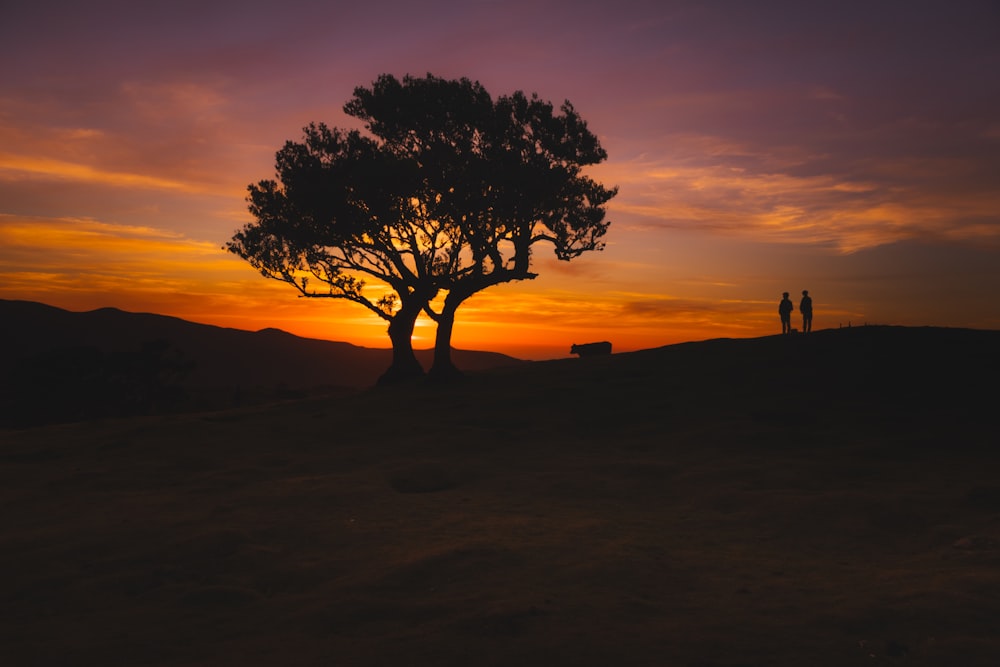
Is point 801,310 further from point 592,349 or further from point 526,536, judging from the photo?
point 526,536

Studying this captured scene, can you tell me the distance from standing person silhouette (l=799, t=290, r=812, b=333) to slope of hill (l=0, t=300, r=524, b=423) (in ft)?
87.4

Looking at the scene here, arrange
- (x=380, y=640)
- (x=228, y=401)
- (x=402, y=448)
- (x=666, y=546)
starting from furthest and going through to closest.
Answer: (x=228, y=401) → (x=402, y=448) → (x=666, y=546) → (x=380, y=640)

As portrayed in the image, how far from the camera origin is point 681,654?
638 centimetres

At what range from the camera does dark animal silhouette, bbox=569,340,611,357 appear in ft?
142

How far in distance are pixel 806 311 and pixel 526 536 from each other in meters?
28.8

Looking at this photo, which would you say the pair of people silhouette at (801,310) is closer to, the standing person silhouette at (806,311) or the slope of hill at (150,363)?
the standing person silhouette at (806,311)

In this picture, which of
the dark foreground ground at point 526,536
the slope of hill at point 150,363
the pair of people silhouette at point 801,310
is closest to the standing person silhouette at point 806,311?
the pair of people silhouette at point 801,310

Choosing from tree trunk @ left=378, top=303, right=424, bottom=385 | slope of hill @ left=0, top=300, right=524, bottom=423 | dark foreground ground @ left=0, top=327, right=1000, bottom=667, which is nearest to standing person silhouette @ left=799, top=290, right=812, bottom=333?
dark foreground ground @ left=0, top=327, right=1000, bottom=667

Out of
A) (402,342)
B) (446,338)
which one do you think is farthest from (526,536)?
(402,342)

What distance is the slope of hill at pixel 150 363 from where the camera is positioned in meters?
37.6

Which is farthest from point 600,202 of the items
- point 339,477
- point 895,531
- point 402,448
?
point 895,531

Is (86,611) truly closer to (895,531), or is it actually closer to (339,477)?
(339,477)

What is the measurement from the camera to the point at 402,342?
35.2 meters

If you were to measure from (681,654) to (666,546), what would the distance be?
13.1 feet
